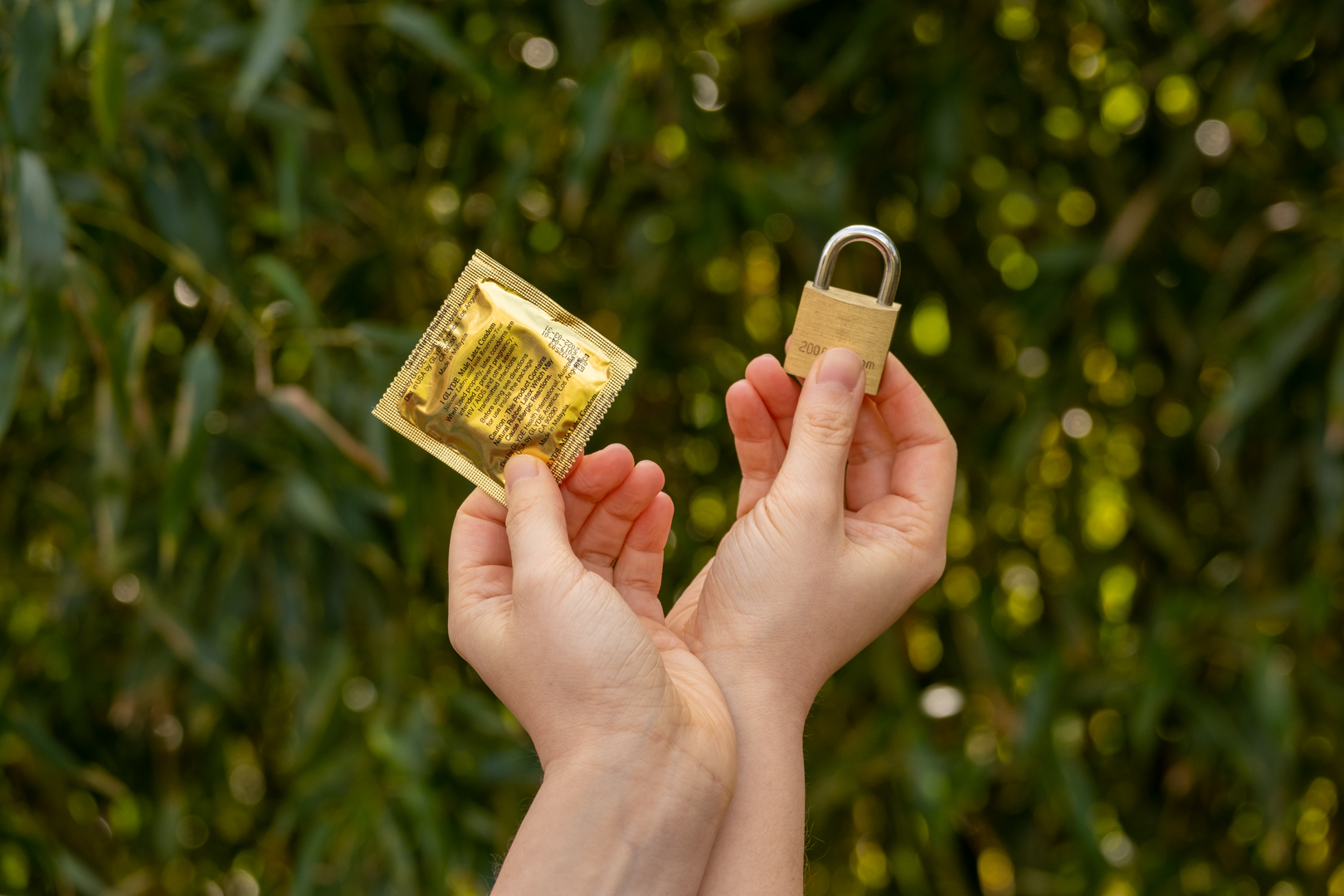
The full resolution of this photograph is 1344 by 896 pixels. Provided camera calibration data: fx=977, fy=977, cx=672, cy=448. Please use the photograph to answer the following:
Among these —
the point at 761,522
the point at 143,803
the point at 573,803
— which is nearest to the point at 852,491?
the point at 761,522

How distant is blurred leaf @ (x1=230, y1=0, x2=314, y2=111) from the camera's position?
2.41 feet

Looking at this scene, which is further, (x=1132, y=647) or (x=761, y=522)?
(x=1132, y=647)

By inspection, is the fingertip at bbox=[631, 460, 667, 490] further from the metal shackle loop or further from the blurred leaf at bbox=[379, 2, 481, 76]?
the blurred leaf at bbox=[379, 2, 481, 76]

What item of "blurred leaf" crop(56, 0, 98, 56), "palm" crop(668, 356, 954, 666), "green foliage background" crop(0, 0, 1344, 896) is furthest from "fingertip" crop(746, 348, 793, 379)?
"blurred leaf" crop(56, 0, 98, 56)

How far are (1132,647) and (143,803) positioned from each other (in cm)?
105

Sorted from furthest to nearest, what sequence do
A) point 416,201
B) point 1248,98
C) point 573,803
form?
point 416,201 < point 1248,98 < point 573,803

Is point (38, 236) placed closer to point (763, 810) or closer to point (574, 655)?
point (574, 655)

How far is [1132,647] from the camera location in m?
1.00

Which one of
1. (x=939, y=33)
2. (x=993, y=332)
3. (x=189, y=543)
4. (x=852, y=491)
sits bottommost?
(x=189, y=543)

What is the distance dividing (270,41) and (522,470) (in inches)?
17.6

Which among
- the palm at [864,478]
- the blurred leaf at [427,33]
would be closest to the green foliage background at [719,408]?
the blurred leaf at [427,33]

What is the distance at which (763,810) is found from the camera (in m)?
0.55

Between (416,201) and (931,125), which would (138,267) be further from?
(931,125)

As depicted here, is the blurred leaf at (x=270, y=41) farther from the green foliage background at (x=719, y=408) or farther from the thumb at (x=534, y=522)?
the thumb at (x=534, y=522)
